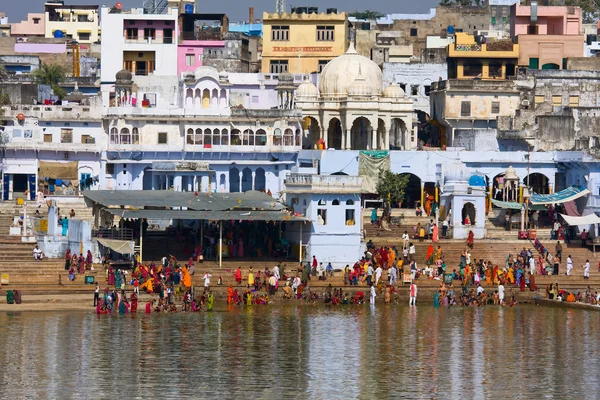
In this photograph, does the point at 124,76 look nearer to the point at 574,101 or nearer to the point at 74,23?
the point at 574,101

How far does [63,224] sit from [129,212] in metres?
2.45

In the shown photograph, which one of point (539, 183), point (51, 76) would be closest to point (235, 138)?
point (539, 183)

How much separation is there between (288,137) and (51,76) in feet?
77.6

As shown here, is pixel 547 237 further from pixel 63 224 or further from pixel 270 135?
pixel 63 224

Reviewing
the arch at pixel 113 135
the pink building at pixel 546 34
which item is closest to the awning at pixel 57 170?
the arch at pixel 113 135

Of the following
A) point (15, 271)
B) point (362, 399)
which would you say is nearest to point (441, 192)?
point (15, 271)

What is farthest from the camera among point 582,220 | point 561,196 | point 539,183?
point 539,183

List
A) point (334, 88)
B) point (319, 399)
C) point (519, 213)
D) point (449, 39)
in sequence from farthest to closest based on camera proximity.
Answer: point (449, 39), point (334, 88), point (519, 213), point (319, 399)

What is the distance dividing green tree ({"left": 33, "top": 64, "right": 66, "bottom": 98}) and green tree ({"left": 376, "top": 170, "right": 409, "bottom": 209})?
24.8 metres

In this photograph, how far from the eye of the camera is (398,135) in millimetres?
74875

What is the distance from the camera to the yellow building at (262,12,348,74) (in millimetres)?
85000

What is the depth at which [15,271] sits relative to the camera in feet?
183

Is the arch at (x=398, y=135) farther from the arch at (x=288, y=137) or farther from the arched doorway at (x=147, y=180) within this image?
the arched doorway at (x=147, y=180)

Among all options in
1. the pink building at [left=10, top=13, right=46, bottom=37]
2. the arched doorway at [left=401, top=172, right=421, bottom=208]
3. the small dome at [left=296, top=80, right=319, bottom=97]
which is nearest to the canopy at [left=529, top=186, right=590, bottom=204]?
the arched doorway at [left=401, top=172, right=421, bottom=208]
